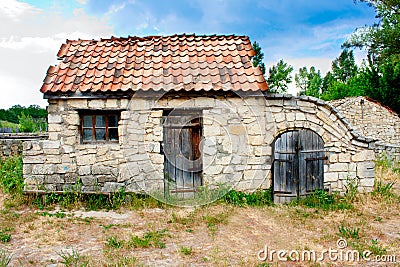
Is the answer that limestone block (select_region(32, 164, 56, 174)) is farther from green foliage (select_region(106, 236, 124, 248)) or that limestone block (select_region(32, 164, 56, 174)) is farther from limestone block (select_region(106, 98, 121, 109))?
green foliage (select_region(106, 236, 124, 248))

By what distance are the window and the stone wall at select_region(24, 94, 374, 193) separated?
0.21 meters

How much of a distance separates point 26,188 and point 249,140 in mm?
4870

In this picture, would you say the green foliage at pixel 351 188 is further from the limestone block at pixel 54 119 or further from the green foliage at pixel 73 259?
the limestone block at pixel 54 119

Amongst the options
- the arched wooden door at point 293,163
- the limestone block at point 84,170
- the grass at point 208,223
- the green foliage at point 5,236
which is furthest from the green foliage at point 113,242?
the arched wooden door at point 293,163

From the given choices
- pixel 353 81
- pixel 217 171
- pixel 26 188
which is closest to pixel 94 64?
pixel 26 188

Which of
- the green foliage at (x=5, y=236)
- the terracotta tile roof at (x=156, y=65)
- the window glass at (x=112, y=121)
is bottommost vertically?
the green foliage at (x=5, y=236)

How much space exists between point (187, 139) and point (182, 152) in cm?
31

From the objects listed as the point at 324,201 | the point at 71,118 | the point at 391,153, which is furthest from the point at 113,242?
the point at 391,153

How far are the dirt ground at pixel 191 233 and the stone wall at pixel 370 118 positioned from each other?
10.3 meters

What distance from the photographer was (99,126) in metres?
6.92

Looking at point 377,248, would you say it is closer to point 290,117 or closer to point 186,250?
point 186,250

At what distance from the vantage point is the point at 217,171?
22.3 feet

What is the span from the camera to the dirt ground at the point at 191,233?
4.34 meters

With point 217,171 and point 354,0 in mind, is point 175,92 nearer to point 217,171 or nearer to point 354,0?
point 217,171
